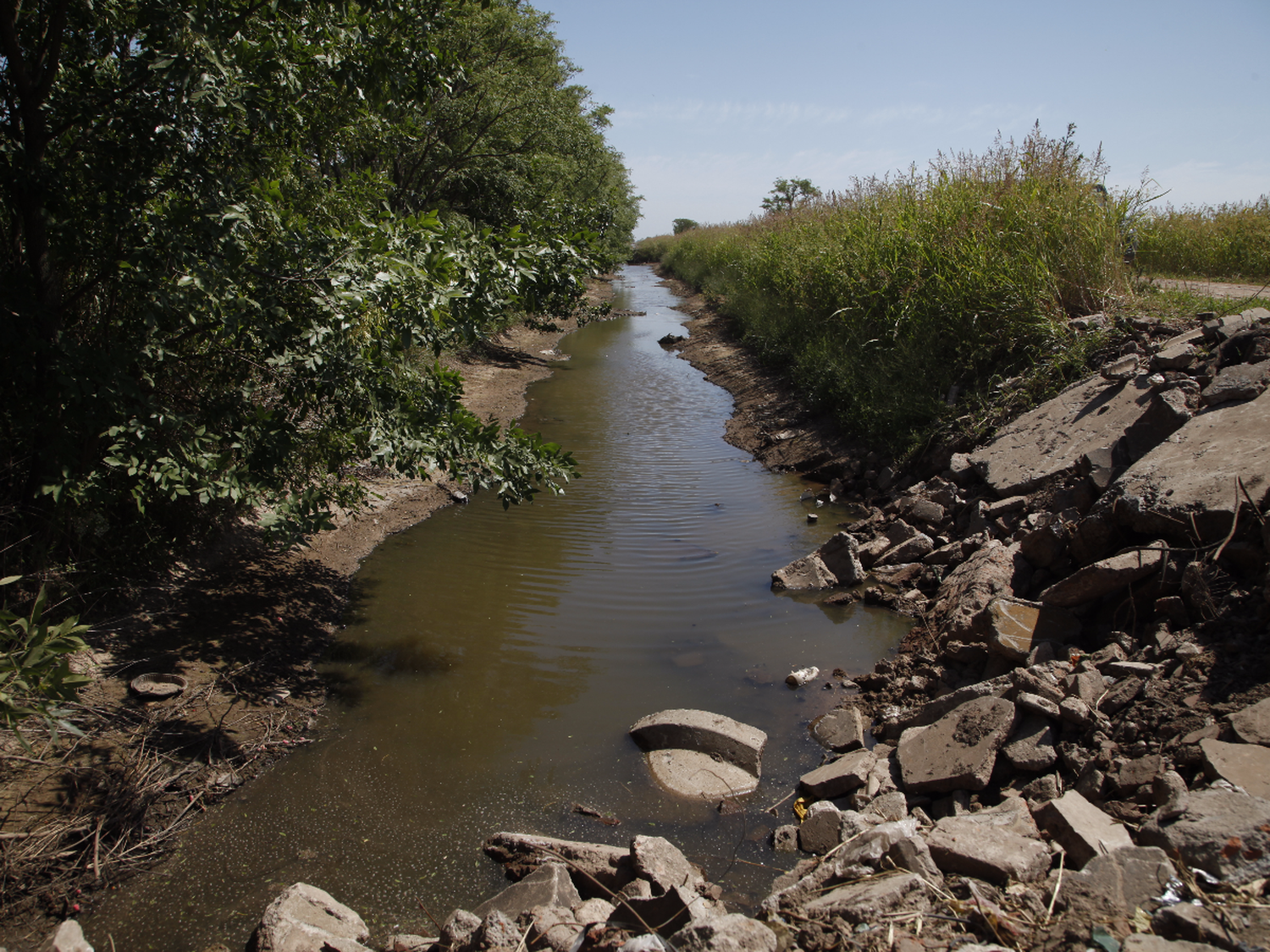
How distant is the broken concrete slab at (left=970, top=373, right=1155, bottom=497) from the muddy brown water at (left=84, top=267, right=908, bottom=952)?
7.17 feet

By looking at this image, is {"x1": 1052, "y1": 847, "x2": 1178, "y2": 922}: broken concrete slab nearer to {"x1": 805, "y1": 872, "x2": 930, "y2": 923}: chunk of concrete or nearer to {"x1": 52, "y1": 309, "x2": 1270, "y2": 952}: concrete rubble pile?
{"x1": 52, "y1": 309, "x2": 1270, "y2": 952}: concrete rubble pile

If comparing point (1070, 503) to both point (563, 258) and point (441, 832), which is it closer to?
point (563, 258)

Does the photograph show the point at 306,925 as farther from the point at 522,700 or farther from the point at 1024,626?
the point at 1024,626

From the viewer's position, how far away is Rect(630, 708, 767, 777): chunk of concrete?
16.1 feet

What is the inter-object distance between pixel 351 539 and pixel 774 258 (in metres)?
13.4

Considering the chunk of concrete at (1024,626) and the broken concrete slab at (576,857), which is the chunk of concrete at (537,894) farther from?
the chunk of concrete at (1024,626)

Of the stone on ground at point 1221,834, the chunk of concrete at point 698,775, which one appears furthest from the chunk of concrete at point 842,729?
the stone on ground at point 1221,834

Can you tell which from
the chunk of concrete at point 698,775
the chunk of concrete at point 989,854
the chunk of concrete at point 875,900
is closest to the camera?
the chunk of concrete at point 875,900

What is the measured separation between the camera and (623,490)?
10.4 metres

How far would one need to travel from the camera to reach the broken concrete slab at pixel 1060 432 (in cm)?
730

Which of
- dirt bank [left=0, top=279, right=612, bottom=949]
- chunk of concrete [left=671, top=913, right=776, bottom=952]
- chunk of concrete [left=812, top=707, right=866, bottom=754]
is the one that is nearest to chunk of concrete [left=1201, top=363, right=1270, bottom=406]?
chunk of concrete [left=812, top=707, right=866, bottom=754]

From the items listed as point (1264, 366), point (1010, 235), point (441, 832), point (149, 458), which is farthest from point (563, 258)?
point (1010, 235)

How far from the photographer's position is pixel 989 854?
3.30 m

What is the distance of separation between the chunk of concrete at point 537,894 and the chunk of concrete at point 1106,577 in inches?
160
